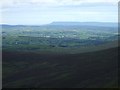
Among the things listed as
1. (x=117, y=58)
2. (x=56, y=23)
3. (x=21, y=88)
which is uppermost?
(x=56, y=23)

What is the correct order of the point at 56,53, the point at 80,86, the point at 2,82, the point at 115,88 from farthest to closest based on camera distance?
the point at 56,53 → the point at 2,82 → the point at 80,86 → the point at 115,88

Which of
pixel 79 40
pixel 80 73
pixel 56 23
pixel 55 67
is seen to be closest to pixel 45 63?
pixel 55 67

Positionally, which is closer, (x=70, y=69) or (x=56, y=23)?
(x=70, y=69)

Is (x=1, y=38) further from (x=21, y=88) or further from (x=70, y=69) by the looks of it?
(x=21, y=88)

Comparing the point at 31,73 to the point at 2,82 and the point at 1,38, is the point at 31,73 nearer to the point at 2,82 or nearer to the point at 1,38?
the point at 2,82

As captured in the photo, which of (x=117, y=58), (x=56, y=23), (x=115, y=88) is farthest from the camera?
(x=56, y=23)

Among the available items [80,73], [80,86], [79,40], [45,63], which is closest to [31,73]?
[45,63]

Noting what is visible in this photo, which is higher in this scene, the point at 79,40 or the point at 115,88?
the point at 79,40
